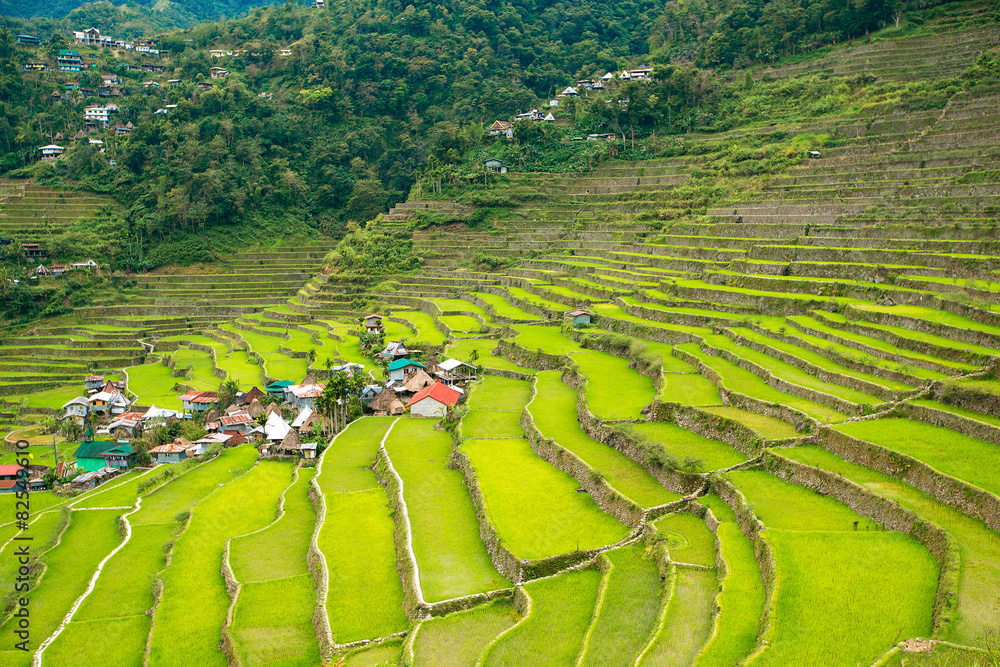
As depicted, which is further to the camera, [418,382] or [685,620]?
[418,382]

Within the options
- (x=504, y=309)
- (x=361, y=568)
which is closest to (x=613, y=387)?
(x=361, y=568)

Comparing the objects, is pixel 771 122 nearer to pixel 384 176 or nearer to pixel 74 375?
pixel 384 176

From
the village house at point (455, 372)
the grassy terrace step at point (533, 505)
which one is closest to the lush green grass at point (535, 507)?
the grassy terrace step at point (533, 505)

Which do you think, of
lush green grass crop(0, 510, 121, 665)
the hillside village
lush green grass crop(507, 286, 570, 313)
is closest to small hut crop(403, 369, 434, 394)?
the hillside village

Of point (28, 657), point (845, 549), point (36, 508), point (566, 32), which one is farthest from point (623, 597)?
point (566, 32)

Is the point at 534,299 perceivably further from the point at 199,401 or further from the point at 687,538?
the point at 687,538
